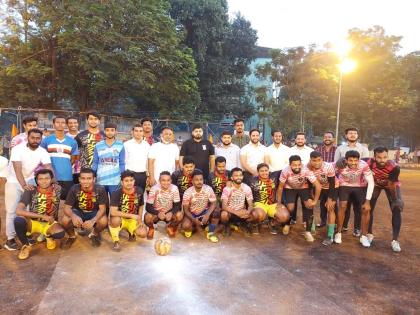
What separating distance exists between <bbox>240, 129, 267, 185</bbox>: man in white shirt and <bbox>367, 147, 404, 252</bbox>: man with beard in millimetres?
2004

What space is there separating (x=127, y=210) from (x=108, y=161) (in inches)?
33.1

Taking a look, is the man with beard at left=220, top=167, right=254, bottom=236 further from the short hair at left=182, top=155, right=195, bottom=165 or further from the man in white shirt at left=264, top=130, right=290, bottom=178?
the man in white shirt at left=264, top=130, right=290, bottom=178

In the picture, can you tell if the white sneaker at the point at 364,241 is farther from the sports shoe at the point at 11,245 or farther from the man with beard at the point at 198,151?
the sports shoe at the point at 11,245

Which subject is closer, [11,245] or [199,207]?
[11,245]

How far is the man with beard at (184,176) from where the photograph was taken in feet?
19.7

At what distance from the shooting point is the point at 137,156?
235 inches

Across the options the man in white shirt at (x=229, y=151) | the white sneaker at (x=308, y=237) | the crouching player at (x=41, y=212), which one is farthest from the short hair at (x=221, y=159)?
the crouching player at (x=41, y=212)

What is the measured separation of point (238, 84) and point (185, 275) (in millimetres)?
23499

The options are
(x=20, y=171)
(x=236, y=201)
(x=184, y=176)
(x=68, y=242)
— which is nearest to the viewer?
(x=20, y=171)

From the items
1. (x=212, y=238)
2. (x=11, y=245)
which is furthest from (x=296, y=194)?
(x=11, y=245)

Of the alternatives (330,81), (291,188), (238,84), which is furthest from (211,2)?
(291,188)

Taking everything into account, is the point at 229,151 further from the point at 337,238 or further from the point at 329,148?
the point at 337,238

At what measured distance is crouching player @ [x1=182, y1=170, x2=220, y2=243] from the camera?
5680 millimetres

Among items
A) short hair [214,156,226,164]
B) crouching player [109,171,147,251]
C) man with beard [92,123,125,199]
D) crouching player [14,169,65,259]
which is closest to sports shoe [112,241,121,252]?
crouching player [109,171,147,251]
